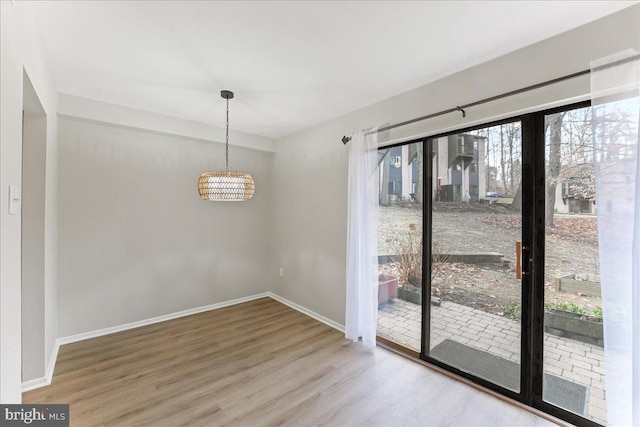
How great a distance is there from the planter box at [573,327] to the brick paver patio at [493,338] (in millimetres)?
39

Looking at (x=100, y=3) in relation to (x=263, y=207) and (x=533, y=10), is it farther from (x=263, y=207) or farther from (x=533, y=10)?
(x=263, y=207)

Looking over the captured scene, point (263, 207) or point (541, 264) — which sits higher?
point (263, 207)

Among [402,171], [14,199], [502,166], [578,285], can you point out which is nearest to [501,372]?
[578,285]

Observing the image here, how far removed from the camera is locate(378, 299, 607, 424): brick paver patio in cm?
185

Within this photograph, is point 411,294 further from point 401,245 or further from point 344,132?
point 344,132

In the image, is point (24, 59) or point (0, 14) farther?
point (24, 59)

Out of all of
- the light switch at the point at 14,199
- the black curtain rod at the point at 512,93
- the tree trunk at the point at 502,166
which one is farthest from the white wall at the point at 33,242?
the tree trunk at the point at 502,166

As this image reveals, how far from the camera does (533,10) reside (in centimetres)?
166

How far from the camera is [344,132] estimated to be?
3432 millimetres

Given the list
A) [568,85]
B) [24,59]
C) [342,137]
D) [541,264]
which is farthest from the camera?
[342,137]

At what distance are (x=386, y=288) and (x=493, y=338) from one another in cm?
107

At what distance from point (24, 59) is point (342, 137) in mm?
2673

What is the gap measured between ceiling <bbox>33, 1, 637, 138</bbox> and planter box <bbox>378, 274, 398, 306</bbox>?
6.33ft

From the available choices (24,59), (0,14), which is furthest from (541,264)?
(24,59)
